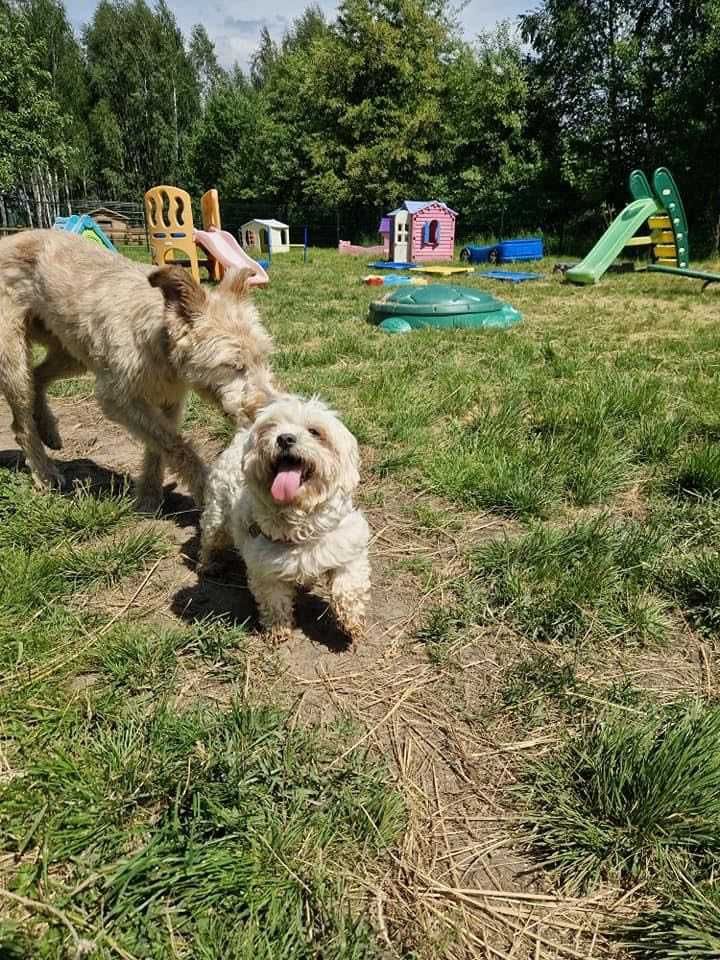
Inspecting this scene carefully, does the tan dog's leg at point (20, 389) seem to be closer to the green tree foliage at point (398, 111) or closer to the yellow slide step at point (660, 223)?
the yellow slide step at point (660, 223)

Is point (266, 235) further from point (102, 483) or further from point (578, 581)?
point (578, 581)

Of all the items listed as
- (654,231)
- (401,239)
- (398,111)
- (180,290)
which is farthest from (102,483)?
(398,111)

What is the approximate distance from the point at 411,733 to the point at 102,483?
3114mm

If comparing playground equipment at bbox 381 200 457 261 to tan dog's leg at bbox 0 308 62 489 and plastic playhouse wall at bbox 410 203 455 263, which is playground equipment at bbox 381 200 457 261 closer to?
plastic playhouse wall at bbox 410 203 455 263

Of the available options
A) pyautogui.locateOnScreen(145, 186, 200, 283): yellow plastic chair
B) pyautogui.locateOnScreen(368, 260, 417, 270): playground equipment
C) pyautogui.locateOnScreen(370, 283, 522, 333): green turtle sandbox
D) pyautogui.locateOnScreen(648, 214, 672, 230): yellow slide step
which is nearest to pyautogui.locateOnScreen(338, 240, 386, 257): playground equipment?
pyautogui.locateOnScreen(368, 260, 417, 270): playground equipment

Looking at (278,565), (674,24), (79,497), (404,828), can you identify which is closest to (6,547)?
(79,497)

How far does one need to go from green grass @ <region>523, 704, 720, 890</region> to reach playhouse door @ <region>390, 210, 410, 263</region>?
845 inches

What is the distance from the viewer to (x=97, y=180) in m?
50.7

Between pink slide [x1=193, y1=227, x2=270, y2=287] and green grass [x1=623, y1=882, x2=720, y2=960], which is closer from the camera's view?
green grass [x1=623, y1=882, x2=720, y2=960]

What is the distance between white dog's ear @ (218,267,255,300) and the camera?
12.4ft

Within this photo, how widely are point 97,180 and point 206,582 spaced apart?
189 ft

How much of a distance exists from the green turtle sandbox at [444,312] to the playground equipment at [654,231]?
5.98 m

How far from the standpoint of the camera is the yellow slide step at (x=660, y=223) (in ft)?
48.5

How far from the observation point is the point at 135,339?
12.3 ft
